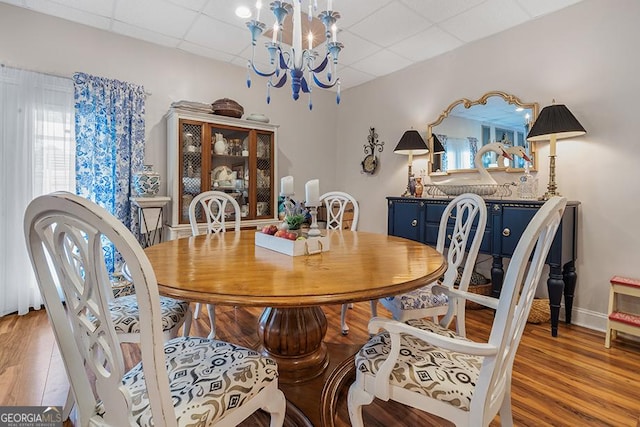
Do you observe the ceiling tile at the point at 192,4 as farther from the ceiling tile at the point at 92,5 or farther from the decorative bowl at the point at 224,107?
the decorative bowl at the point at 224,107

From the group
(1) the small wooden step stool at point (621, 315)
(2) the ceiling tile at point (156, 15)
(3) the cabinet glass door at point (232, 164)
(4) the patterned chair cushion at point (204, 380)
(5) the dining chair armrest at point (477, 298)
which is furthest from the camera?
(3) the cabinet glass door at point (232, 164)

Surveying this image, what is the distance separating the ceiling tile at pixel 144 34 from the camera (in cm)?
288

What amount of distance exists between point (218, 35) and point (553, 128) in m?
2.99

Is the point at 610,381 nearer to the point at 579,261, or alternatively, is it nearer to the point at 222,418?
the point at 579,261

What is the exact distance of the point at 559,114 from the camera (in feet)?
7.82

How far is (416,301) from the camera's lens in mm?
1729

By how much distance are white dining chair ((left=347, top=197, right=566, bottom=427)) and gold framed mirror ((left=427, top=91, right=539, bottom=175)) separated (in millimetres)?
2208

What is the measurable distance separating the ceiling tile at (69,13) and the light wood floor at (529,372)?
8.30 feet

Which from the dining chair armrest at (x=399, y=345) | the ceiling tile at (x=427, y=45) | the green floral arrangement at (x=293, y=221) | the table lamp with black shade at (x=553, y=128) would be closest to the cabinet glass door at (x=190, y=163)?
the green floral arrangement at (x=293, y=221)

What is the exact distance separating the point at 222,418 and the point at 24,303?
276 centimetres

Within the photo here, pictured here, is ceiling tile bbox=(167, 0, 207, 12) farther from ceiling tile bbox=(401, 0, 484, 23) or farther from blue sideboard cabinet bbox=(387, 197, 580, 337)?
blue sideboard cabinet bbox=(387, 197, 580, 337)

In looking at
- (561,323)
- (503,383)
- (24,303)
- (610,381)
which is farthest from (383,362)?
(24,303)

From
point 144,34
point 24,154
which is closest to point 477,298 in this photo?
point 24,154

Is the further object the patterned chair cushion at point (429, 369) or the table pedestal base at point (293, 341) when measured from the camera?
the table pedestal base at point (293, 341)
